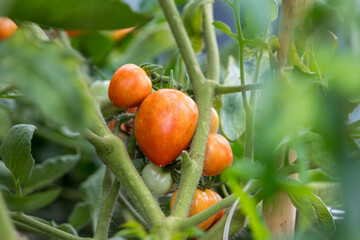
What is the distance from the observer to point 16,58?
6.8 inches

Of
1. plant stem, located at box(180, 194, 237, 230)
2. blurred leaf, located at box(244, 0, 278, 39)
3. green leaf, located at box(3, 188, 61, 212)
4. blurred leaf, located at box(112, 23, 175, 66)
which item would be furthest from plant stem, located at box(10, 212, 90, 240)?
blurred leaf, located at box(112, 23, 175, 66)

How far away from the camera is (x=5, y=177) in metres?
0.47

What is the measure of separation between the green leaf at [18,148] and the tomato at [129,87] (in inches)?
3.0

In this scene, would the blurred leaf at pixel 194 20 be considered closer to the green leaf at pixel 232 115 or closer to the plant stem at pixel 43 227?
the green leaf at pixel 232 115

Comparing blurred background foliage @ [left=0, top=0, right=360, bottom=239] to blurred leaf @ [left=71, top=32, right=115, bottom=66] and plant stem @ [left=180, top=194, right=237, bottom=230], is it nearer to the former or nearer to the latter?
plant stem @ [left=180, top=194, right=237, bottom=230]

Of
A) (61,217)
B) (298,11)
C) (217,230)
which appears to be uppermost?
(298,11)

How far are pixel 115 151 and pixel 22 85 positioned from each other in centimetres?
16

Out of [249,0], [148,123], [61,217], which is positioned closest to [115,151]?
[148,123]

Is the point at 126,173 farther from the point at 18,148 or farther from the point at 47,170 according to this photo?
the point at 47,170

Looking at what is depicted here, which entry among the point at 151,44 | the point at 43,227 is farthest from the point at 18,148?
the point at 151,44

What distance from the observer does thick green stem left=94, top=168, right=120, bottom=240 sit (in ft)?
1.12

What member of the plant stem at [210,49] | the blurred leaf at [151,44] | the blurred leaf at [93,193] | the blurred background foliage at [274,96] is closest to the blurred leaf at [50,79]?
the blurred background foliage at [274,96]

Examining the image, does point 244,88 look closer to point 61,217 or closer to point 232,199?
point 232,199

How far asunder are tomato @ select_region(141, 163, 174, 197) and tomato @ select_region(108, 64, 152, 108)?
0.19 feet
